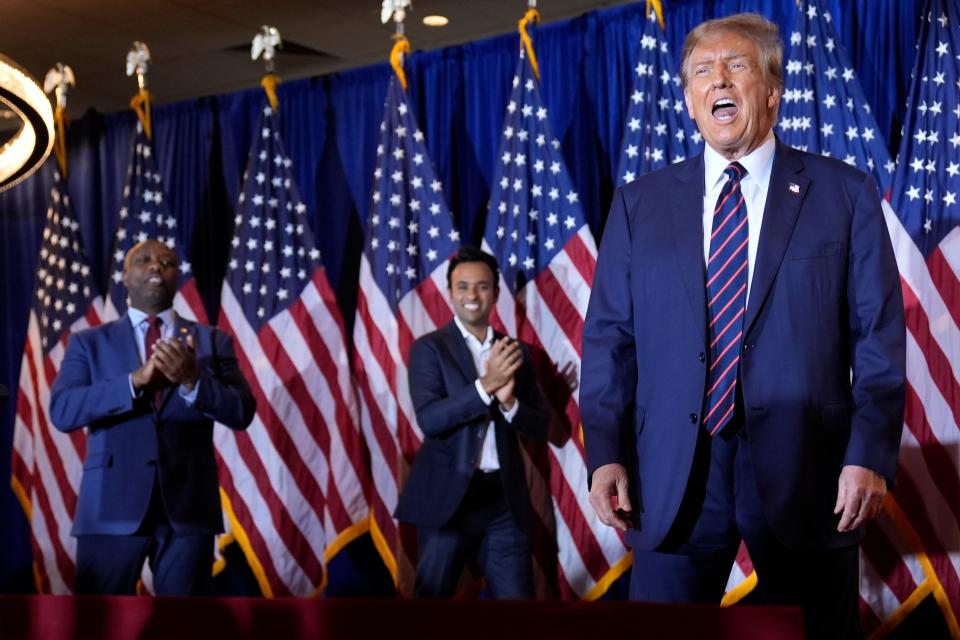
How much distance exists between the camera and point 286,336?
508cm

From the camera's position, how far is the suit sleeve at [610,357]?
2072 millimetres

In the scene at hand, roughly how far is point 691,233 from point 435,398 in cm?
200

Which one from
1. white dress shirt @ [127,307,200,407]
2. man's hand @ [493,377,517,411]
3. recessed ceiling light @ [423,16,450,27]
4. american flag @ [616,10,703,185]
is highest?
recessed ceiling light @ [423,16,450,27]

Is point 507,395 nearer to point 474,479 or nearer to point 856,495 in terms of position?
point 474,479

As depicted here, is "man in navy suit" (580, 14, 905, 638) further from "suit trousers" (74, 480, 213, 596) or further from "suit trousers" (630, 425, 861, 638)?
"suit trousers" (74, 480, 213, 596)

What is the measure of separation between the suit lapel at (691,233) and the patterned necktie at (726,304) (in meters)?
0.03

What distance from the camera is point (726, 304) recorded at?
2.03 meters

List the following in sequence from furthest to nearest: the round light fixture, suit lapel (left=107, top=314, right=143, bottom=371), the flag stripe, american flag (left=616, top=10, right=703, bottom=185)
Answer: the flag stripe
american flag (left=616, top=10, right=703, bottom=185)
suit lapel (left=107, top=314, right=143, bottom=371)
the round light fixture

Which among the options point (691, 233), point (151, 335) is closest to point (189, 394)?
point (151, 335)

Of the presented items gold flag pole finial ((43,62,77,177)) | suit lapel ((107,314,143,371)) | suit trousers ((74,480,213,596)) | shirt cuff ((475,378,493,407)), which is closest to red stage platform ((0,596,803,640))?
suit trousers ((74,480,213,596))

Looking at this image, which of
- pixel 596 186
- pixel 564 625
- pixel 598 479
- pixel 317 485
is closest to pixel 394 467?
pixel 317 485

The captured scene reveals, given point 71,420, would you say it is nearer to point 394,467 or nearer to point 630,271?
point 394,467

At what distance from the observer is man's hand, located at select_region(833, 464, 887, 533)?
1874 mm

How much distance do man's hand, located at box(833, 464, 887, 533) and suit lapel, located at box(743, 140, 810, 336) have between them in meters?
0.31
